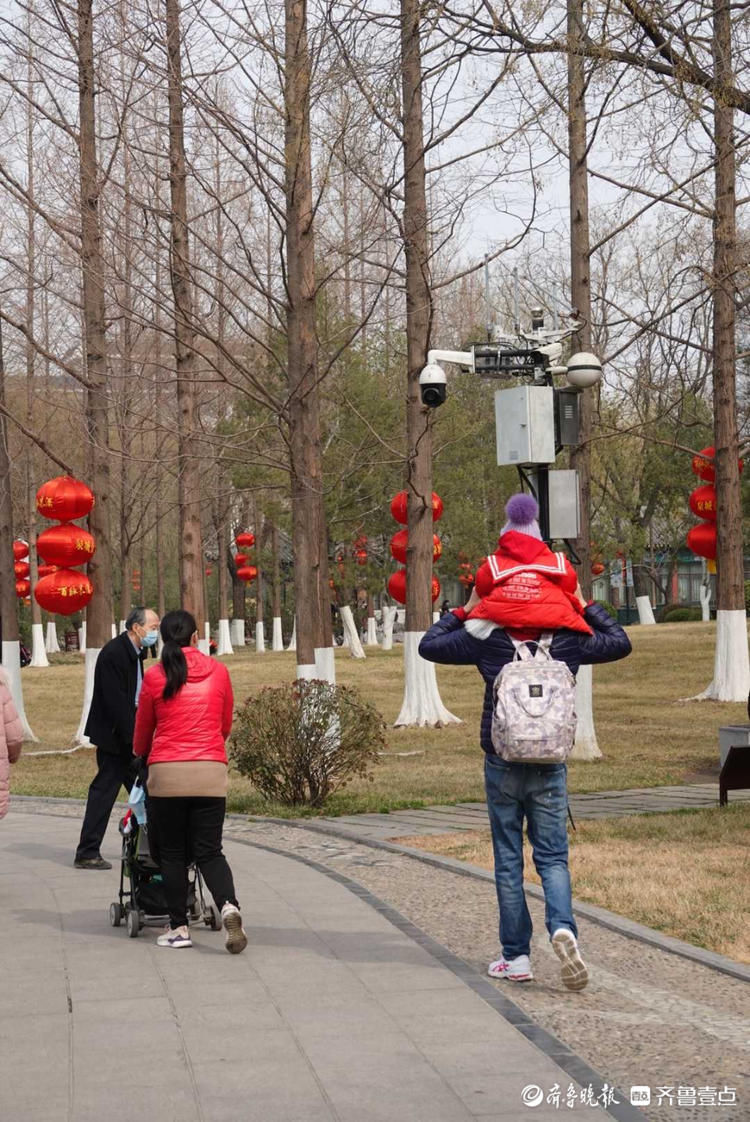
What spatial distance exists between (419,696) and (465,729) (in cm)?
88

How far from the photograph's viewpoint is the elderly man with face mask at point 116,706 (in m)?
9.50

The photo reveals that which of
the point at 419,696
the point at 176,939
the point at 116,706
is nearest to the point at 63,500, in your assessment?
the point at 419,696

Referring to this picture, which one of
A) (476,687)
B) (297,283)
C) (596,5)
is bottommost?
(476,687)

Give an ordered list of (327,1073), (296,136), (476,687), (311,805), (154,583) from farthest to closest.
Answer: (154,583)
(476,687)
(296,136)
(311,805)
(327,1073)

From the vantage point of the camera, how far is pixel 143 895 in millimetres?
7793

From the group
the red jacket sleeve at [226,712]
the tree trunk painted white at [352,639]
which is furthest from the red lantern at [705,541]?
the red jacket sleeve at [226,712]

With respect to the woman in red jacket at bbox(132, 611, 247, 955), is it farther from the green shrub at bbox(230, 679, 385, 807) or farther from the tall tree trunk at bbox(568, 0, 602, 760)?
the tall tree trunk at bbox(568, 0, 602, 760)

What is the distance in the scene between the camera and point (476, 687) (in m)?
30.4

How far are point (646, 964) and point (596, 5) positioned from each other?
7.00 m

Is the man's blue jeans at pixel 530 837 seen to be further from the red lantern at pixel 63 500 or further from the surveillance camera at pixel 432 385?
the red lantern at pixel 63 500

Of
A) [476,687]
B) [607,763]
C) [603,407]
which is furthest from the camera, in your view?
[603,407]

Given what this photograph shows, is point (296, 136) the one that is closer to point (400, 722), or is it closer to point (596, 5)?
point (596, 5)

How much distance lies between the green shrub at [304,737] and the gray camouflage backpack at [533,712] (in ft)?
23.4

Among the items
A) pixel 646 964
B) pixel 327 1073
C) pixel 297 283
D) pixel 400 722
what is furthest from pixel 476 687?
pixel 327 1073
